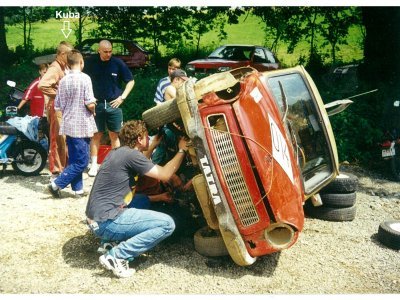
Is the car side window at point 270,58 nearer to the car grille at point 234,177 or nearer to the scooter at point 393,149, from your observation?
the scooter at point 393,149

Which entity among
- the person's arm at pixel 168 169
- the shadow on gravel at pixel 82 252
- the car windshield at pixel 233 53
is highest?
the car windshield at pixel 233 53

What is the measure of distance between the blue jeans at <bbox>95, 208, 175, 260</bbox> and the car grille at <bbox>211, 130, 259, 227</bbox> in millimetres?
658

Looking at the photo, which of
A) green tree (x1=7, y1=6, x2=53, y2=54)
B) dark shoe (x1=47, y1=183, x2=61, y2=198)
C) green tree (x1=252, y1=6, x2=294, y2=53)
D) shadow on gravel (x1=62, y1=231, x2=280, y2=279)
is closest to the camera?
shadow on gravel (x1=62, y1=231, x2=280, y2=279)

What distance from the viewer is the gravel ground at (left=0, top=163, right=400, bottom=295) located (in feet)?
11.4

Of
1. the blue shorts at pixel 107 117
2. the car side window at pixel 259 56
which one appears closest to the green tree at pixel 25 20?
the blue shorts at pixel 107 117

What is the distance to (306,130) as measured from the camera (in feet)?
13.4

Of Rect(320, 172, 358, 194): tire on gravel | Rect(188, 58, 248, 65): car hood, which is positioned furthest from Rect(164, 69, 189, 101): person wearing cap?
Rect(188, 58, 248, 65): car hood

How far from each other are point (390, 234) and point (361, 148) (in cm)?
316

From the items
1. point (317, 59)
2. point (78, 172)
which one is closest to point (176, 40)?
point (317, 59)

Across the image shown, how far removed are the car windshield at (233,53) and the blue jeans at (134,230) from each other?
369 inches

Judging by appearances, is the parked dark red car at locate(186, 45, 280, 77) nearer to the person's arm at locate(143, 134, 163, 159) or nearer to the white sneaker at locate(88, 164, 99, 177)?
the white sneaker at locate(88, 164, 99, 177)

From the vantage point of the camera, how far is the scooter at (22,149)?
600 centimetres

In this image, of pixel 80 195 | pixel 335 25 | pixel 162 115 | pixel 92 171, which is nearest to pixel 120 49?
pixel 335 25
